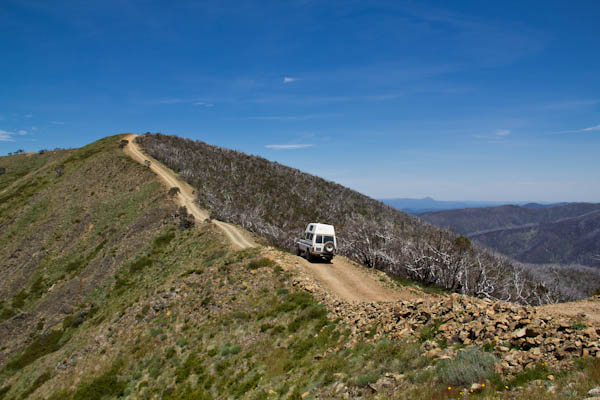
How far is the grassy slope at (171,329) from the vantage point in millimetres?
A: 9984

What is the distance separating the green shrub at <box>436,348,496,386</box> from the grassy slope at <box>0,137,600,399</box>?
4 centimetres

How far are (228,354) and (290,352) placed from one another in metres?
3.90

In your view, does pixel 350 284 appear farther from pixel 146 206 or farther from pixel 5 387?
pixel 146 206

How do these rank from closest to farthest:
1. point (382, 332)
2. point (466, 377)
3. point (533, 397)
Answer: point (533, 397), point (466, 377), point (382, 332)

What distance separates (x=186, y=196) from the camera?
46969 mm

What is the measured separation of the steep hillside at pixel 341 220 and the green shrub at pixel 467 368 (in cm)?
1449

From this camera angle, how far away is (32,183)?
6588cm

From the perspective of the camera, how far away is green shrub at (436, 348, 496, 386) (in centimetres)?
709

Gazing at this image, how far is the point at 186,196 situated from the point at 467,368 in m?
45.0

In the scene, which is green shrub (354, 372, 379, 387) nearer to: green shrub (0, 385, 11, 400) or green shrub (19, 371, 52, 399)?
green shrub (19, 371, 52, 399)

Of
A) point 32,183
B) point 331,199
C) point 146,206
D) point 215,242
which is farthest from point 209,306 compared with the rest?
point 32,183

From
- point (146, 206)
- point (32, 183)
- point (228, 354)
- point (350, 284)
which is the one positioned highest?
point (32, 183)

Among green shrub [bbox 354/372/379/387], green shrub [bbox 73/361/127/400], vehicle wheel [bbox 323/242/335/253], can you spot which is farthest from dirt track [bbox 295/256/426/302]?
green shrub [bbox 73/361/127/400]

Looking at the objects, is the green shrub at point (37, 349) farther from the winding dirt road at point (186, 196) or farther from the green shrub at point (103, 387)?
the winding dirt road at point (186, 196)
